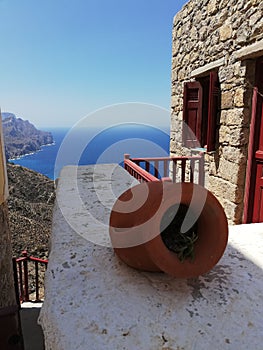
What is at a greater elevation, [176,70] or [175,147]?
[176,70]

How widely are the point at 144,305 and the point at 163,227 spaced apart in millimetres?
313

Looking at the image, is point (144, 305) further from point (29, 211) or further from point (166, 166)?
point (29, 211)

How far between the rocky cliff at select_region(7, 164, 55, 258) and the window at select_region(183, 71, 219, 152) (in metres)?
4.72

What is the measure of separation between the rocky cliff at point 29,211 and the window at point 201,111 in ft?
15.5

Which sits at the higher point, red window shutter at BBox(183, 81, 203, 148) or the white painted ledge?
red window shutter at BBox(183, 81, 203, 148)

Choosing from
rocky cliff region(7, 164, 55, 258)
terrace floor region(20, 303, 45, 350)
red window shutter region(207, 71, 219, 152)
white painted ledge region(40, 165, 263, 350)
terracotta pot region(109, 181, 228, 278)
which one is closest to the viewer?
white painted ledge region(40, 165, 263, 350)

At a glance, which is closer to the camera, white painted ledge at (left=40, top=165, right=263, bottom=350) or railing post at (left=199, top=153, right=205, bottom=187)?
white painted ledge at (left=40, top=165, right=263, bottom=350)

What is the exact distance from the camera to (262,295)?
3.44ft

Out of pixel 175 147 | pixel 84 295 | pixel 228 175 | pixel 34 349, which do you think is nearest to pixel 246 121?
pixel 228 175

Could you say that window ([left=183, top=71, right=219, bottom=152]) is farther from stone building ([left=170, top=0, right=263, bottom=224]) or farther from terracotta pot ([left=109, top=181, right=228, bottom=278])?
terracotta pot ([left=109, top=181, right=228, bottom=278])

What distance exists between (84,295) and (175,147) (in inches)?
153

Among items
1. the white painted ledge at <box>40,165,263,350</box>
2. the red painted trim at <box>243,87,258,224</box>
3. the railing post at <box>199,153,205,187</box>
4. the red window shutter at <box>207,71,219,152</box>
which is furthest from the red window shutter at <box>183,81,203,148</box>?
the white painted ledge at <box>40,165,263,350</box>

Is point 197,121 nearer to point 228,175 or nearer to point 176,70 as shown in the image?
point 228,175

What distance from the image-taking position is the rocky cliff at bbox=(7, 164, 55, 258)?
742 cm
